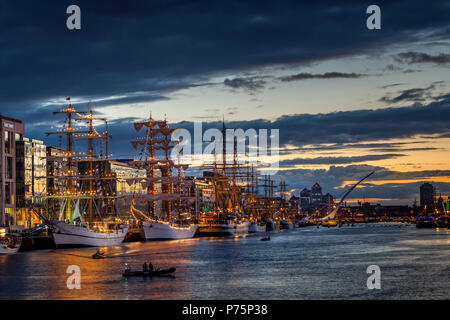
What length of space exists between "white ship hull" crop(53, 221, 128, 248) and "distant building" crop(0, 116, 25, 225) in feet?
61.8

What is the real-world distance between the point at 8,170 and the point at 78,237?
2787 centimetres

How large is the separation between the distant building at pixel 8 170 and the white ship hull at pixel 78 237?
1882 centimetres

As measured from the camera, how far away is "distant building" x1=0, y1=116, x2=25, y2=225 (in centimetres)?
13550

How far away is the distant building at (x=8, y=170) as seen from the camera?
135500 mm

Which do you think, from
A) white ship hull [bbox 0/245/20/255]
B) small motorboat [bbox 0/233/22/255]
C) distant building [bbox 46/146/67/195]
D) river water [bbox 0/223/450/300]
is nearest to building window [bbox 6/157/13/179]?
distant building [bbox 46/146/67/195]

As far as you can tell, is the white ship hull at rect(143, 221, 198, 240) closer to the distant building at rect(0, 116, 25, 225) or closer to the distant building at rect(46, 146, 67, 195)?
the distant building at rect(46, 146, 67, 195)

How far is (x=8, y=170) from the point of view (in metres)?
140

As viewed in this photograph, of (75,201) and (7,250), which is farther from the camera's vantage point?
(75,201)

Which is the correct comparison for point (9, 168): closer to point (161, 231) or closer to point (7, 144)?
point (7, 144)

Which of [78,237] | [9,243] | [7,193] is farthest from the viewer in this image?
[7,193]

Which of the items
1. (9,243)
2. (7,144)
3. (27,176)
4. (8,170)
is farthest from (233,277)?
(27,176)
